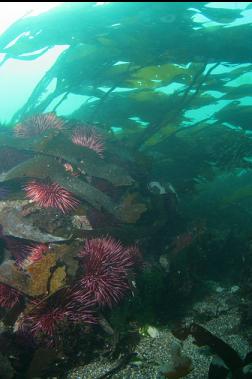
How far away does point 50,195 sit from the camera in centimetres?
552

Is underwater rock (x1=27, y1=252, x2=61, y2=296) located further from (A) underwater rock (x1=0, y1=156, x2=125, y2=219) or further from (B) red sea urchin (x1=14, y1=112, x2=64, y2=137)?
(B) red sea urchin (x1=14, y1=112, x2=64, y2=137)

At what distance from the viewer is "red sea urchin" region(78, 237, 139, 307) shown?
4.21m

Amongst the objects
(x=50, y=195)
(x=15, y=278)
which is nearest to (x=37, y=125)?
(x=50, y=195)

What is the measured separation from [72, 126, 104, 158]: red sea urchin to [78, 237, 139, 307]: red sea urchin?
3269 millimetres

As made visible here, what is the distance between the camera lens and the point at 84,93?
10117 mm

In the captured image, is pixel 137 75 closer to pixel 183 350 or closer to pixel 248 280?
pixel 248 280

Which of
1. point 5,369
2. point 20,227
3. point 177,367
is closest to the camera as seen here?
point 5,369

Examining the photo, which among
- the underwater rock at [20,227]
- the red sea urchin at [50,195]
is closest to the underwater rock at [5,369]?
the underwater rock at [20,227]

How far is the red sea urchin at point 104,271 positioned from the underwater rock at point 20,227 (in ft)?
2.91

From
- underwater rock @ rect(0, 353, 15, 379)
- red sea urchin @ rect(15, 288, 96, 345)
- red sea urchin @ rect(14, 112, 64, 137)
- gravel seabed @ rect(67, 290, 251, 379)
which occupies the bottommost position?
gravel seabed @ rect(67, 290, 251, 379)

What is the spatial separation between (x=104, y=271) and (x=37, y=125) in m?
5.04

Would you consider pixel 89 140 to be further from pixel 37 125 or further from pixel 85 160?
pixel 37 125

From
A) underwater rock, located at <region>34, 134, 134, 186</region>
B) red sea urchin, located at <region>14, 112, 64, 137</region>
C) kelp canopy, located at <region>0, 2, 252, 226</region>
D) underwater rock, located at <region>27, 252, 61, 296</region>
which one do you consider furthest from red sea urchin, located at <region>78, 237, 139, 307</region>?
red sea urchin, located at <region>14, 112, 64, 137</region>

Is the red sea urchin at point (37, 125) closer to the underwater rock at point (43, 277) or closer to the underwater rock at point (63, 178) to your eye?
the underwater rock at point (63, 178)
